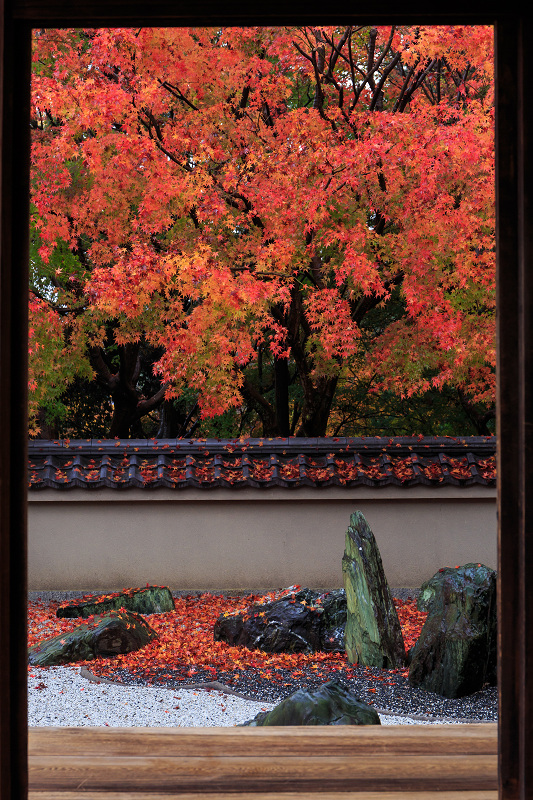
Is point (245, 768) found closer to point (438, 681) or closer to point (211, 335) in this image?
point (438, 681)

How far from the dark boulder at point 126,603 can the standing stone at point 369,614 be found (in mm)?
2430

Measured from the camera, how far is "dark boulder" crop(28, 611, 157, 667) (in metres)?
5.56

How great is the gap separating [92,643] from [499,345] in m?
4.89

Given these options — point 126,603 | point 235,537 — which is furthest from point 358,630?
point 235,537

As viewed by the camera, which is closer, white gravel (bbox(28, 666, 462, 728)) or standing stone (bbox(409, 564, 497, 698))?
white gravel (bbox(28, 666, 462, 728))

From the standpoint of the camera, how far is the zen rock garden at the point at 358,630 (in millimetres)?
4559

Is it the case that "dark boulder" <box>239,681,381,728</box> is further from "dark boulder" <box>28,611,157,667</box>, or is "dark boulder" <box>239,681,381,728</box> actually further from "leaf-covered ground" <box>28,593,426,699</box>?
"dark boulder" <box>28,611,157,667</box>

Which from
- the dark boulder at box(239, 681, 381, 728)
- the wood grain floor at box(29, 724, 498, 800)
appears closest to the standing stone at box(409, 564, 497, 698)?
the dark boulder at box(239, 681, 381, 728)

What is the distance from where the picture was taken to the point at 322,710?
3.26 meters

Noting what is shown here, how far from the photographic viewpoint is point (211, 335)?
825 centimetres

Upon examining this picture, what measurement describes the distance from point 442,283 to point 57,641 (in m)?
5.93

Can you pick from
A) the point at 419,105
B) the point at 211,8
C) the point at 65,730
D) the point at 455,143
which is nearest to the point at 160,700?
the point at 65,730

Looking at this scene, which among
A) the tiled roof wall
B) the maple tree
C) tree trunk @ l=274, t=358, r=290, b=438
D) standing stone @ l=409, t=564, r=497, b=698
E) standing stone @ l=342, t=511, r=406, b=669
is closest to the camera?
standing stone @ l=409, t=564, r=497, b=698

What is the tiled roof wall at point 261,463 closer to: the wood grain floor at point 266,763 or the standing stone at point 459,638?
the standing stone at point 459,638
